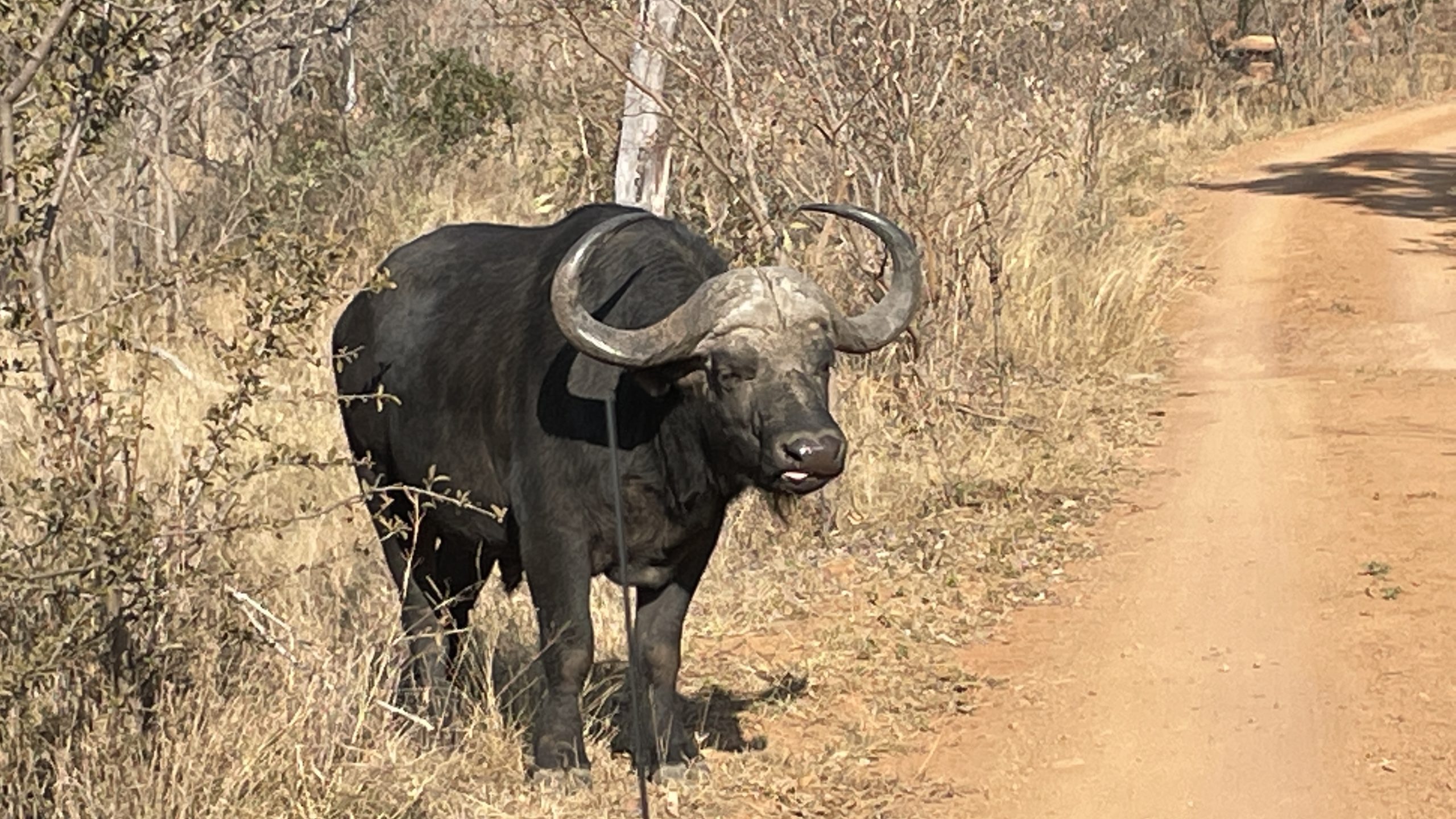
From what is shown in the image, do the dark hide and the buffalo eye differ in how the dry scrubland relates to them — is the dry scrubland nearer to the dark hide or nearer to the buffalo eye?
the dark hide

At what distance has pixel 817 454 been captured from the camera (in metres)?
5.18

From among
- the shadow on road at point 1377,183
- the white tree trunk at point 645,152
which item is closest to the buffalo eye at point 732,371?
the white tree trunk at point 645,152

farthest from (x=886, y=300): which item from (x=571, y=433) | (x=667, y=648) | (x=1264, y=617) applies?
(x=1264, y=617)

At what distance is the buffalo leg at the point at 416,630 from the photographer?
22.0ft

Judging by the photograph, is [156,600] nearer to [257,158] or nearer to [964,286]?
[964,286]

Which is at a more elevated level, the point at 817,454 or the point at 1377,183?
the point at 817,454

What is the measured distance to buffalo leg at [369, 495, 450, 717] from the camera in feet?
22.0

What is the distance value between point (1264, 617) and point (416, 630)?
3.19m

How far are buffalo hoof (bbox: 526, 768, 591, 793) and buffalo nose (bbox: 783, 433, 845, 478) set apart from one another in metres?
1.31

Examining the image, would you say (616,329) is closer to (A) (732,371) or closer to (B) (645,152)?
(A) (732,371)

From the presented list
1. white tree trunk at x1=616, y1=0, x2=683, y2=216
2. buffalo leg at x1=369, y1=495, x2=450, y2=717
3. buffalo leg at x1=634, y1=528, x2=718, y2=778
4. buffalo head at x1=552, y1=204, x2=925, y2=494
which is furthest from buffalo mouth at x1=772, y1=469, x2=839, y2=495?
white tree trunk at x1=616, y1=0, x2=683, y2=216

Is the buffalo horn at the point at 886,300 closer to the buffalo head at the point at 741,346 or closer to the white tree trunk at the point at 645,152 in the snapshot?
the buffalo head at the point at 741,346

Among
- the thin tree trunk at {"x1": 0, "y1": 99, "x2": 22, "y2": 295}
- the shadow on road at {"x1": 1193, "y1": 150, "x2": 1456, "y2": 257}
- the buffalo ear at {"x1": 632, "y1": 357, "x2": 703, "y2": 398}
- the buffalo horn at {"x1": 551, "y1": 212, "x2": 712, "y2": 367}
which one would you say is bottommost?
the shadow on road at {"x1": 1193, "y1": 150, "x2": 1456, "y2": 257}

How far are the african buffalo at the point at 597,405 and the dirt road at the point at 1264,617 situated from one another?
1.16m
